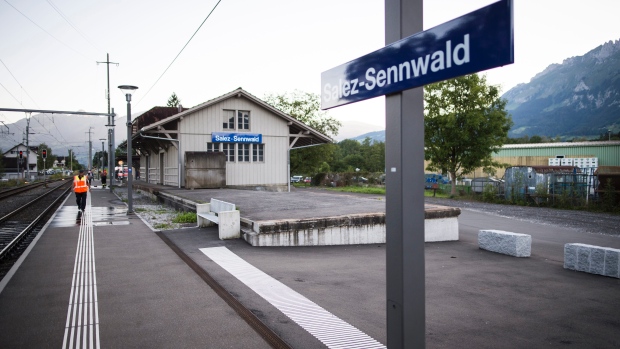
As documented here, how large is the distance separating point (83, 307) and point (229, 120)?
71.1 ft

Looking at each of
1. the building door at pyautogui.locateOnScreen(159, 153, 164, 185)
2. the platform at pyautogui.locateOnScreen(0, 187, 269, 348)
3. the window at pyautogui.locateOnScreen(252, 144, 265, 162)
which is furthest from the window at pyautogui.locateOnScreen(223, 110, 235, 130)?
the platform at pyautogui.locateOnScreen(0, 187, 269, 348)

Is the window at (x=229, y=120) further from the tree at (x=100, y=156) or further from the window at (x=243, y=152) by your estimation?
the tree at (x=100, y=156)

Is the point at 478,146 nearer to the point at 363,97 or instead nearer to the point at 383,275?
the point at 383,275

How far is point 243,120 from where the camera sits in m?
26.6

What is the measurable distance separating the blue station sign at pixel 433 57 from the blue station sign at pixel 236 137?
23130 millimetres

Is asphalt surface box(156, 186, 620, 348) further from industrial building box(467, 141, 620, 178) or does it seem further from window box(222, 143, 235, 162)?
industrial building box(467, 141, 620, 178)

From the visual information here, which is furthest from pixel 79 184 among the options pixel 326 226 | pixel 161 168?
pixel 161 168

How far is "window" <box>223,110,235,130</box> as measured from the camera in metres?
26.2

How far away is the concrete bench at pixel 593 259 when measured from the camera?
738 cm

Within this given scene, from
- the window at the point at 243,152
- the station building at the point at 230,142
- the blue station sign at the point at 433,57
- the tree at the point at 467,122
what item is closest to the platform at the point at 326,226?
the blue station sign at the point at 433,57

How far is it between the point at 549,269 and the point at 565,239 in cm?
533

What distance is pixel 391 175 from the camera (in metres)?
2.57

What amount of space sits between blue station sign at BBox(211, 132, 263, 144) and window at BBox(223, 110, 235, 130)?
2.71 ft

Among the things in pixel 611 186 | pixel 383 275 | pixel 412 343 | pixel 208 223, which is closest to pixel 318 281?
pixel 383 275
